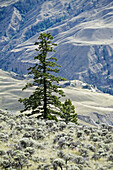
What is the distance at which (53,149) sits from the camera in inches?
589

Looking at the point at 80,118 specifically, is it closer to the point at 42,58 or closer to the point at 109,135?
the point at 42,58

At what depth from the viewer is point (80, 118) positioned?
160 metres

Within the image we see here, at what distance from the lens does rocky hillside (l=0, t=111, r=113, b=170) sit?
1235 centimetres

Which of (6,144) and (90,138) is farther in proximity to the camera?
(90,138)

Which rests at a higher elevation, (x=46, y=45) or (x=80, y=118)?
(x=46, y=45)

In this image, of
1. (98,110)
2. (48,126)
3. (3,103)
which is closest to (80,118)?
(98,110)

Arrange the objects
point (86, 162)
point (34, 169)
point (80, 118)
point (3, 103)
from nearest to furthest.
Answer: point (34, 169), point (86, 162), point (80, 118), point (3, 103)

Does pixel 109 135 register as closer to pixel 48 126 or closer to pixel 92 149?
pixel 92 149

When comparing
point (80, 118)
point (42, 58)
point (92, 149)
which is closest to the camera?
point (92, 149)

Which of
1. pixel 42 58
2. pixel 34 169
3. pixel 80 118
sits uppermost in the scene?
pixel 42 58

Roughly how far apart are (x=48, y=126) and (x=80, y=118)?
464 ft

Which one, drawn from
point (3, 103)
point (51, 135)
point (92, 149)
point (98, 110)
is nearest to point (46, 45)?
point (51, 135)

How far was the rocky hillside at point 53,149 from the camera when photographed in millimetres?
12352

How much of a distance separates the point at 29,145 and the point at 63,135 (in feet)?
11.2
